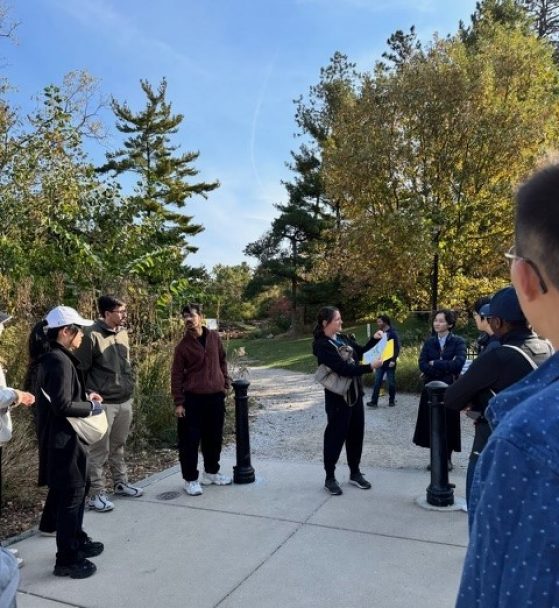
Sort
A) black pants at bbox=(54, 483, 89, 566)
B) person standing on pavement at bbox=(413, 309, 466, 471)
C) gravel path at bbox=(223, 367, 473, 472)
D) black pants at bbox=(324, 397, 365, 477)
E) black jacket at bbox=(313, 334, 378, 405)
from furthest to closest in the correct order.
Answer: gravel path at bbox=(223, 367, 473, 472), person standing on pavement at bbox=(413, 309, 466, 471), black pants at bbox=(324, 397, 365, 477), black jacket at bbox=(313, 334, 378, 405), black pants at bbox=(54, 483, 89, 566)

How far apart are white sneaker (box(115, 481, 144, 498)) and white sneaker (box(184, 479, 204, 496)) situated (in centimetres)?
45

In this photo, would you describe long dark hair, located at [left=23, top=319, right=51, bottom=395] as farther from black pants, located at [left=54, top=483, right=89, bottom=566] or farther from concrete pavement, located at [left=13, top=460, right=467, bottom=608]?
concrete pavement, located at [left=13, top=460, right=467, bottom=608]

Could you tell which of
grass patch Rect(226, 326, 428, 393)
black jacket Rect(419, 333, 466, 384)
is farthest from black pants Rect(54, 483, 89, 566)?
grass patch Rect(226, 326, 428, 393)

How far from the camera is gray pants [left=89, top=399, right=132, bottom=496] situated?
4891mm

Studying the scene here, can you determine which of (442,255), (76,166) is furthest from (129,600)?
(442,255)

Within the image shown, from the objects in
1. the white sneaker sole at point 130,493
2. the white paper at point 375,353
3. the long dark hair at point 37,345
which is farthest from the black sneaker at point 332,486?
the long dark hair at point 37,345

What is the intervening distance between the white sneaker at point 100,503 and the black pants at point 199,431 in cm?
76

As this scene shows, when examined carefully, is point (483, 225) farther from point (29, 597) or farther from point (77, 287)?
point (29, 597)

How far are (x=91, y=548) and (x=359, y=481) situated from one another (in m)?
2.57

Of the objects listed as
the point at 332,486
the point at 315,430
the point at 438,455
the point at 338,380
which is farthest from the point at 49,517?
the point at 315,430

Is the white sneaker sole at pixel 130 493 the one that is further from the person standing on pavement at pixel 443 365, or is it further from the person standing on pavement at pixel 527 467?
the person standing on pavement at pixel 527 467

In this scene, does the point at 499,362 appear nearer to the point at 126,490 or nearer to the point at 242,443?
the point at 242,443

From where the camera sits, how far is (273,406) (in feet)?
35.0

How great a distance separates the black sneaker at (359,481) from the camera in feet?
17.2
